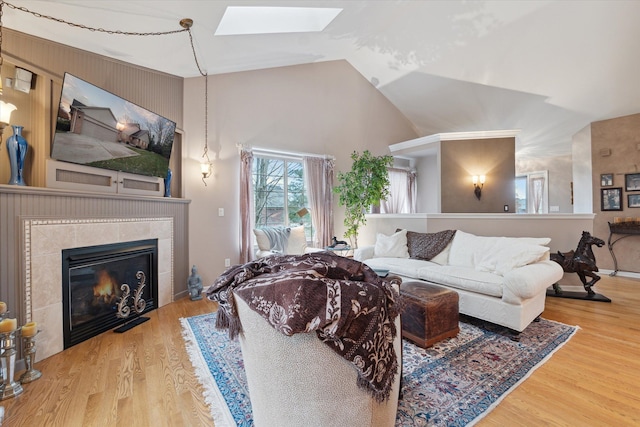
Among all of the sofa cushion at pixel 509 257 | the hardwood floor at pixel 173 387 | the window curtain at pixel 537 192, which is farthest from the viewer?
the window curtain at pixel 537 192

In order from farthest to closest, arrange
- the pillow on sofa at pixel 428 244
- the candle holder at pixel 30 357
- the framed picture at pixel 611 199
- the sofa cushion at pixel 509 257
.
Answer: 1. the framed picture at pixel 611 199
2. the pillow on sofa at pixel 428 244
3. the sofa cushion at pixel 509 257
4. the candle holder at pixel 30 357

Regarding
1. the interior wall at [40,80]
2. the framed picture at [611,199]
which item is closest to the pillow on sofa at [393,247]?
the interior wall at [40,80]

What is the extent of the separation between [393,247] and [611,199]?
14.2 ft

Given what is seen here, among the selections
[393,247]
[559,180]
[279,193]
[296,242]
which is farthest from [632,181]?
[279,193]

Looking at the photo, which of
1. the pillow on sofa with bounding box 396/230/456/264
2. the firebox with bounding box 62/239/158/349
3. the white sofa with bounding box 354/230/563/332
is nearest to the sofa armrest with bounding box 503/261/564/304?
the white sofa with bounding box 354/230/563/332

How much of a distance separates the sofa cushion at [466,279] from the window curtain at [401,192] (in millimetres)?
3087

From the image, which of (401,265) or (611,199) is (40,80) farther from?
(611,199)

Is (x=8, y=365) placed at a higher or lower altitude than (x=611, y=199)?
lower

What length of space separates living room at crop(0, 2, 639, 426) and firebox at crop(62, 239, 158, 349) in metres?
0.35

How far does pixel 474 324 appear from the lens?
285cm

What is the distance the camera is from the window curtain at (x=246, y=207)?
4.29 metres

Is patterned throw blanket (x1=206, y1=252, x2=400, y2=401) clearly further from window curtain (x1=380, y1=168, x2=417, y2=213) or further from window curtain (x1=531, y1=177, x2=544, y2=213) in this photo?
window curtain (x1=531, y1=177, x2=544, y2=213)

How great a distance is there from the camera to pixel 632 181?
4.86 metres

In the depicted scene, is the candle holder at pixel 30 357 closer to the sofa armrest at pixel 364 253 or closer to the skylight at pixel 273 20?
the skylight at pixel 273 20
